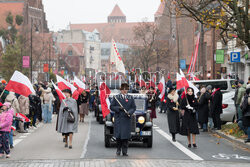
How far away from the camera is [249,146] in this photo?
14867 mm

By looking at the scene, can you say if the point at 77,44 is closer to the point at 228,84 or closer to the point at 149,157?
the point at 228,84

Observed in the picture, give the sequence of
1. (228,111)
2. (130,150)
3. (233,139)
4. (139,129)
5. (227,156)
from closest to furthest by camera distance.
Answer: (227,156)
(130,150)
(139,129)
(233,139)
(228,111)

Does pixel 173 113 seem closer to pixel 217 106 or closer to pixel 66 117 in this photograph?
pixel 66 117

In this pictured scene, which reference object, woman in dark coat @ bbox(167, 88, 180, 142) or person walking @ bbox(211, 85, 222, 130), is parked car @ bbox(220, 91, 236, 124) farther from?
woman in dark coat @ bbox(167, 88, 180, 142)

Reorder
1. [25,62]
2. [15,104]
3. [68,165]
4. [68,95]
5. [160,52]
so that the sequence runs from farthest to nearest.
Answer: [160,52] < [25,62] < [15,104] < [68,95] < [68,165]

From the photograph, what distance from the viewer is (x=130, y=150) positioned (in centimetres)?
1416

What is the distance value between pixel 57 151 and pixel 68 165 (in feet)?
9.46

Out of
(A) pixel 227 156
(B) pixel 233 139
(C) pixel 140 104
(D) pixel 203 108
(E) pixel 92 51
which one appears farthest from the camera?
(E) pixel 92 51

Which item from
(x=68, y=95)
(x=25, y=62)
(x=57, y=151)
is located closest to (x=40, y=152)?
(x=57, y=151)

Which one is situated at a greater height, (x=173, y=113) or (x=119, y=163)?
(x=173, y=113)

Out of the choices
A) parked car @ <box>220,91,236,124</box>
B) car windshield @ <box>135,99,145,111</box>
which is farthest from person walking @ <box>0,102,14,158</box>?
parked car @ <box>220,91,236,124</box>

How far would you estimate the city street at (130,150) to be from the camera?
1259 centimetres

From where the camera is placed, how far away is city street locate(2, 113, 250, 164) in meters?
12.6

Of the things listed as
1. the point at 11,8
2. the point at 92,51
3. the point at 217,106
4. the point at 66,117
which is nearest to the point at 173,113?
the point at 66,117
